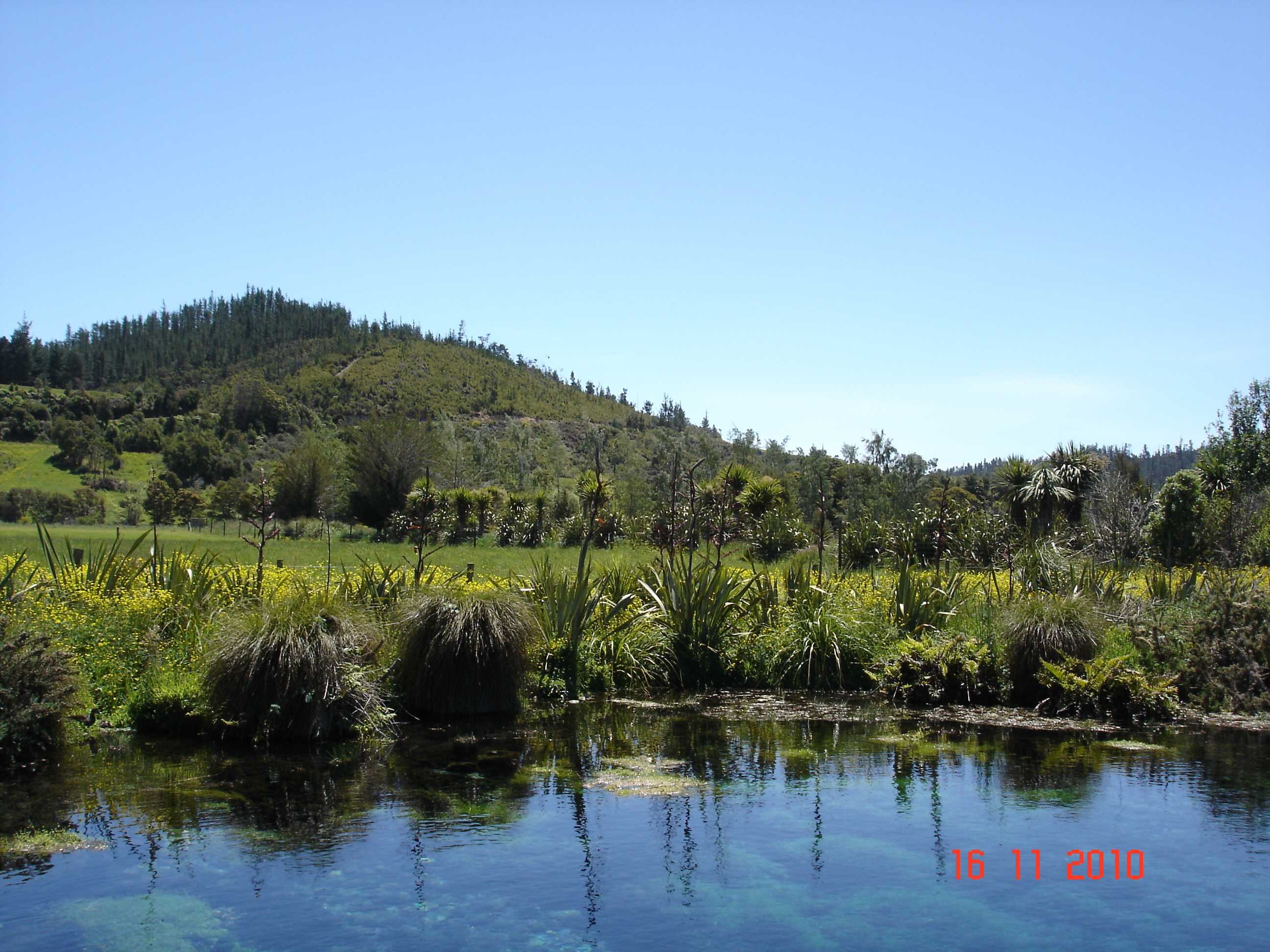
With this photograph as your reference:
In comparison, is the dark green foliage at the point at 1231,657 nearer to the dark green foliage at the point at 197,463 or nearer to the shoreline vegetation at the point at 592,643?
the shoreline vegetation at the point at 592,643

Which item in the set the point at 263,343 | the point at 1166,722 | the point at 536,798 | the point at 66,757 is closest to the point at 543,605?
the point at 536,798

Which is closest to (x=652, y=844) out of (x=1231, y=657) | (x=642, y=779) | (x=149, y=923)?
(x=642, y=779)

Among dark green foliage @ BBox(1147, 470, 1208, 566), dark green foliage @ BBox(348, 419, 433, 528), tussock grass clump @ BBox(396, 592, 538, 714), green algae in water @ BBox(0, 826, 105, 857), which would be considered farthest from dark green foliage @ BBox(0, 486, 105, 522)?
dark green foliage @ BBox(1147, 470, 1208, 566)

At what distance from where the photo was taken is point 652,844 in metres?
7.54

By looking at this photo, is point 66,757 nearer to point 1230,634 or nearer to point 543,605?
point 543,605

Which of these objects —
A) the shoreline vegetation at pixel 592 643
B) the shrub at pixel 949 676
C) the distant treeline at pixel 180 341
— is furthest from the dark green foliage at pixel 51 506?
the distant treeline at pixel 180 341

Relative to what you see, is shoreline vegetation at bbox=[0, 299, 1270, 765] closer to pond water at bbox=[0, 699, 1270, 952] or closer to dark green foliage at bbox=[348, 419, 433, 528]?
pond water at bbox=[0, 699, 1270, 952]

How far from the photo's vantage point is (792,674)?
547 inches

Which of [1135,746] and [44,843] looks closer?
[44,843]

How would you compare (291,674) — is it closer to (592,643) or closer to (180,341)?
A: (592,643)

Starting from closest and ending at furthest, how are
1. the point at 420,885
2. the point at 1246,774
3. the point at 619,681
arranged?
1. the point at 420,885
2. the point at 1246,774
3. the point at 619,681

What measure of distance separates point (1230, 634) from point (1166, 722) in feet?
6.35

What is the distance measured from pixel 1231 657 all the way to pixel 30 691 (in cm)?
1392

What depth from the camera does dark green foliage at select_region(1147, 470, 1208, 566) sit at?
115 ft
